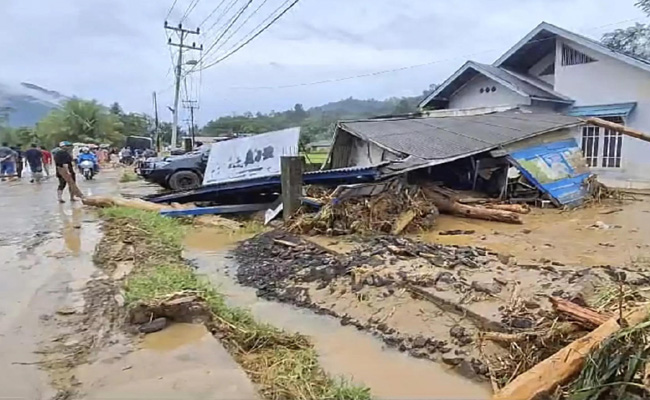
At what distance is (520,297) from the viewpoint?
5211mm

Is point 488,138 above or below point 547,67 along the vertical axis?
below

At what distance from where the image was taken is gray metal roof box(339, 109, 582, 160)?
1102 cm

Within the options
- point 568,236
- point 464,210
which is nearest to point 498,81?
point 464,210

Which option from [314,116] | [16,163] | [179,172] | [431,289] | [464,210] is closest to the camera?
[431,289]

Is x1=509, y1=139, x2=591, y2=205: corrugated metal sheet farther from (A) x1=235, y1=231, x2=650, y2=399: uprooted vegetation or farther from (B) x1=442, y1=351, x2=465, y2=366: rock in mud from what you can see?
(B) x1=442, y1=351, x2=465, y2=366: rock in mud

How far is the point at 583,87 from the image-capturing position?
52.9 ft

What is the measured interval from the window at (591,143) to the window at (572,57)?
2.01 meters

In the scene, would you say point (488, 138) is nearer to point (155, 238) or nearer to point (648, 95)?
point (648, 95)

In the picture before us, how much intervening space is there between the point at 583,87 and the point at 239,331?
14769 mm

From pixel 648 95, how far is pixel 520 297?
1213cm

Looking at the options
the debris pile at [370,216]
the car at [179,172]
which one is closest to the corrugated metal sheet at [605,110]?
the debris pile at [370,216]

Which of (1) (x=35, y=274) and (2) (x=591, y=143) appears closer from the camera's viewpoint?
(1) (x=35, y=274)

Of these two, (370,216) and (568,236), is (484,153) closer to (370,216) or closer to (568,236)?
(568,236)

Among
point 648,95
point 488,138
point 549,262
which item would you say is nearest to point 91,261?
point 549,262
